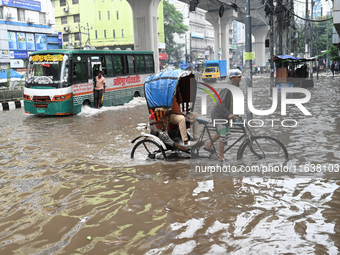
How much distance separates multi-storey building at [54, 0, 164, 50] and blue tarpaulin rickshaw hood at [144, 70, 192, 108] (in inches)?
1946

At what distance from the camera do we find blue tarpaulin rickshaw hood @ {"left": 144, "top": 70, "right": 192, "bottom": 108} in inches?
264

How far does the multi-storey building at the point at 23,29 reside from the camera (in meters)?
34.9

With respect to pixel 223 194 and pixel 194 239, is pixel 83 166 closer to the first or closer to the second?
pixel 223 194

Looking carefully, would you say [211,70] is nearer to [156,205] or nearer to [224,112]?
[224,112]

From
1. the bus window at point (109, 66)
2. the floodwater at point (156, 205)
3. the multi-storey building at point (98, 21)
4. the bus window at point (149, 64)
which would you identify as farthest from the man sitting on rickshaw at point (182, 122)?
the multi-storey building at point (98, 21)

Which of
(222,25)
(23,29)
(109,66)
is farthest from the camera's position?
(222,25)

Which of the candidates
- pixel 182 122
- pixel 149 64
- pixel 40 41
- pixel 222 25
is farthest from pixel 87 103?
pixel 222 25

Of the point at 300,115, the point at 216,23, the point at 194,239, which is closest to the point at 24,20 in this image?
the point at 216,23

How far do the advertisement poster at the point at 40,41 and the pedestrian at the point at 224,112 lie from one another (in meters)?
37.2

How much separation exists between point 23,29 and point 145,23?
56.4ft

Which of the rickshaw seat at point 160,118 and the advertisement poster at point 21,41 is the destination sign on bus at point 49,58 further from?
the advertisement poster at point 21,41

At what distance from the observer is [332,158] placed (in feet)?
22.1

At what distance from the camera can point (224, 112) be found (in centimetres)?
625

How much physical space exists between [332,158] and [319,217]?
2.85 m
